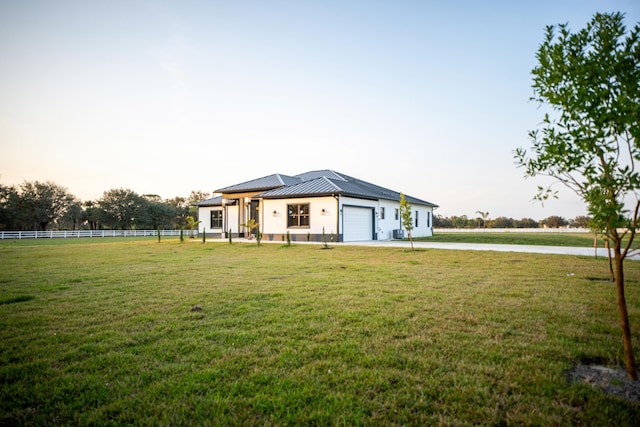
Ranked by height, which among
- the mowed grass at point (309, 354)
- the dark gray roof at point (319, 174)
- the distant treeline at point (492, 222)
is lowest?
the mowed grass at point (309, 354)

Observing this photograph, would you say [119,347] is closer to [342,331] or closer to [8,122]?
[342,331]

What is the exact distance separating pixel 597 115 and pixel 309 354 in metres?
3.19

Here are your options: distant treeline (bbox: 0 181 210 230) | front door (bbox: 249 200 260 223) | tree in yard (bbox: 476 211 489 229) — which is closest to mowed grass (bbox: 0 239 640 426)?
front door (bbox: 249 200 260 223)

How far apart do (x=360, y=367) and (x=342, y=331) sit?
0.86 meters

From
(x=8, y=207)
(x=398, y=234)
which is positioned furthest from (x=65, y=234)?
(x=398, y=234)

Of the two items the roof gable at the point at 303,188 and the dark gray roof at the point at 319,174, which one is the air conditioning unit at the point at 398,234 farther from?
the dark gray roof at the point at 319,174

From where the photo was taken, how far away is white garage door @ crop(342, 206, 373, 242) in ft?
61.3

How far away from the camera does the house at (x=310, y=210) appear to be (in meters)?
18.3

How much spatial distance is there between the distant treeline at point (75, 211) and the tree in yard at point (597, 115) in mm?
35874

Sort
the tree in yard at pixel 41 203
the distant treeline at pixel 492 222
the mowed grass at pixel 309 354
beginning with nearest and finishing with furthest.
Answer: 1. the mowed grass at pixel 309 354
2. the tree in yard at pixel 41 203
3. the distant treeline at pixel 492 222

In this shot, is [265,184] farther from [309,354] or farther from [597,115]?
[597,115]

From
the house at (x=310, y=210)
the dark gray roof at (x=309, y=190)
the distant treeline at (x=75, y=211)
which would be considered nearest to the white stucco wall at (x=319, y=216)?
the house at (x=310, y=210)

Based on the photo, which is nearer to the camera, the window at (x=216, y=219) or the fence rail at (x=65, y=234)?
the window at (x=216, y=219)

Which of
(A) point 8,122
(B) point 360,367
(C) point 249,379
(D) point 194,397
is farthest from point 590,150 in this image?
(A) point 8,122
